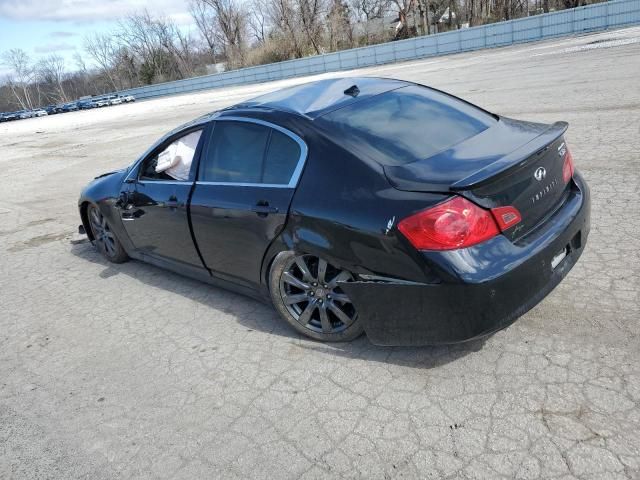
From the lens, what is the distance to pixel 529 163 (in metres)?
2.82

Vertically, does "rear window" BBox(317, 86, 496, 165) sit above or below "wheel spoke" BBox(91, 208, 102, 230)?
above

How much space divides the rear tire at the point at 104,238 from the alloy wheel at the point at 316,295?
263 centimetres

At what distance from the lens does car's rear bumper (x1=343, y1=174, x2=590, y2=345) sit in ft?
8.38

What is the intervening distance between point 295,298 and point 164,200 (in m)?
1.58

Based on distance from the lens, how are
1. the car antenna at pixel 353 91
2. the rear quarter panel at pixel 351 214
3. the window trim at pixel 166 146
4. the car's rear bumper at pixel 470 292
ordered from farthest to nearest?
1. the window trim at pixel 166 146
2. the car antenna at pixel 353 91
3. the rear quarter panel at pixel 351 214
4. the car's rear bumper at pixel 470 292

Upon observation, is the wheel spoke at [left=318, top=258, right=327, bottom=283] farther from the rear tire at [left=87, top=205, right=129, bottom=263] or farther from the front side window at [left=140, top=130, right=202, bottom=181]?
the rear tire at [left=87, top=205, right=129, bottom=263]

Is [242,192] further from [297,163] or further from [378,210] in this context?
[378,210]

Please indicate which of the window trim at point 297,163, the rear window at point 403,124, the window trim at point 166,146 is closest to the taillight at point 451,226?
the rear window at point 403,124

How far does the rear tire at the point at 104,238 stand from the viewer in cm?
532

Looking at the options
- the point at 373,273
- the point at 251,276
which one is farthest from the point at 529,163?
the point at 251,276

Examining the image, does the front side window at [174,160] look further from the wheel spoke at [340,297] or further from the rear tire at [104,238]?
the wheel spoke at [340,297]

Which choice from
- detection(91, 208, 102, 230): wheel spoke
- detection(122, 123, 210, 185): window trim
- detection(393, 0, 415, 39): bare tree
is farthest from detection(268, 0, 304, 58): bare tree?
detection(122, 123, 210, 185): window trim

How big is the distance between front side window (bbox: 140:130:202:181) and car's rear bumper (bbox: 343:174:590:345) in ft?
6.95

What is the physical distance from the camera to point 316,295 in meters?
3.26
